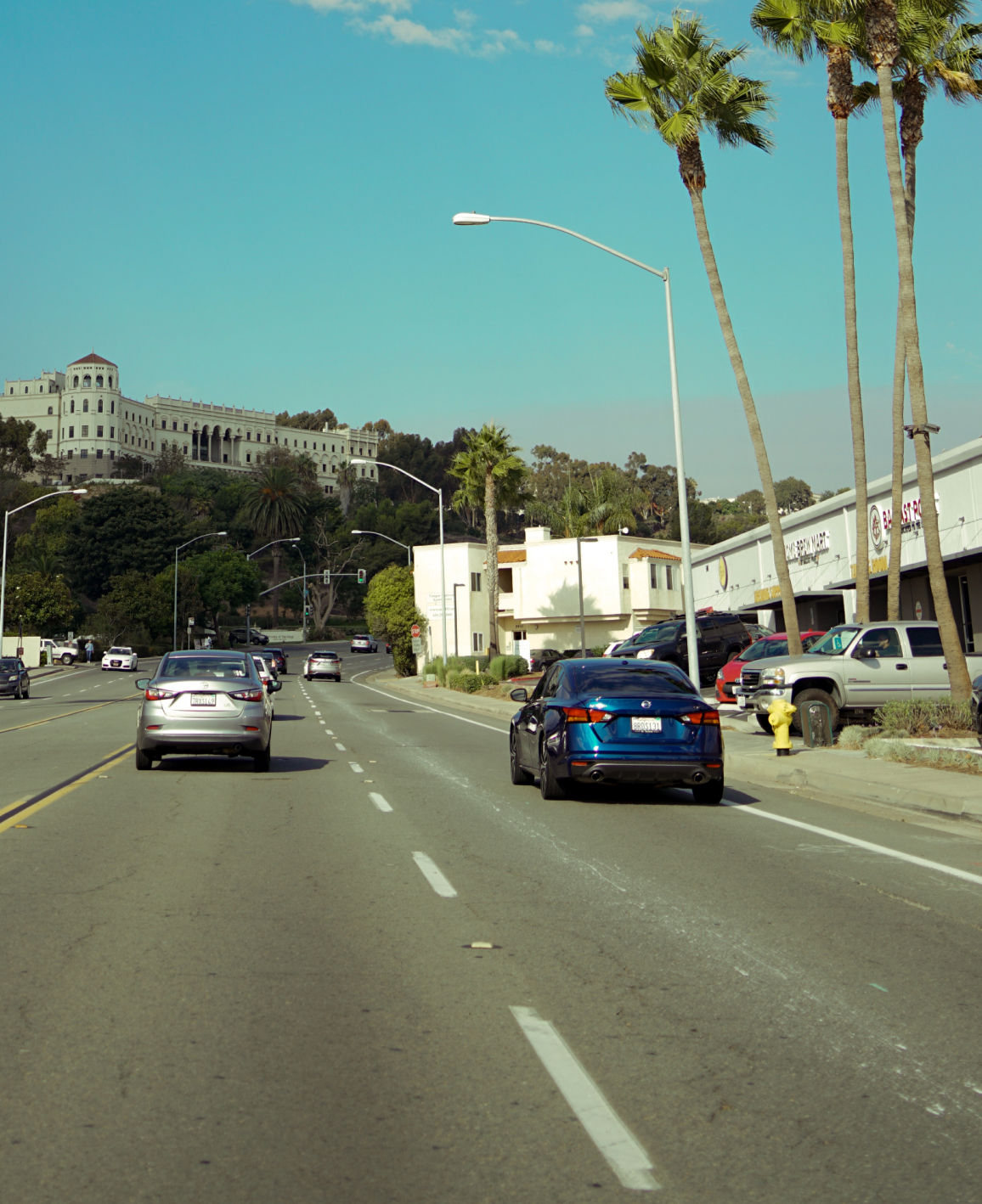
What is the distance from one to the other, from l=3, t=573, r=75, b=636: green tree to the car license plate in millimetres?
81311

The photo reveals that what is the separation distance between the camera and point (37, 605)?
89.6 meters

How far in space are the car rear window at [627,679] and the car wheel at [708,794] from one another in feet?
3.44

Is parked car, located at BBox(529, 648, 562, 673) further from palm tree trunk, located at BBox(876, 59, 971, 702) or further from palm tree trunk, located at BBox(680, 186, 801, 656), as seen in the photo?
palm tree trunk, located at BBox(876, 59, 971, 702)

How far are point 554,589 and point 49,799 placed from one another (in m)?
65.6

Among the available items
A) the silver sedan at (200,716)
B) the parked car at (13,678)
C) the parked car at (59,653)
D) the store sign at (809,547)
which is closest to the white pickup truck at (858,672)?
the silver sedan at (200,716)

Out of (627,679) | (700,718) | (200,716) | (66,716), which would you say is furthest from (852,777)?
(66,716)

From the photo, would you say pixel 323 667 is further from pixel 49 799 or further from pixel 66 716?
pixel 49 799

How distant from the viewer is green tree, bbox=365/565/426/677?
80.1 meters

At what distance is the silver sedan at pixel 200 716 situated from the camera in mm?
17234

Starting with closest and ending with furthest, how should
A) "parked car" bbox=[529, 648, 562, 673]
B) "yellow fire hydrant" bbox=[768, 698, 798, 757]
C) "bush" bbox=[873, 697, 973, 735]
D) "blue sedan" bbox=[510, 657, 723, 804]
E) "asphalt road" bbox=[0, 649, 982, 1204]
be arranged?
"asphalt road" bbox=[0, 649, 982, 1204] < "blue sedan" bbox=[510, 657, 723, 804] < "yellow fire hydrant" bbox=[768, 698, 798, 757] < "bush" bbox=[873, 697, 973, 735] < "parked car" bbox=[529, 648, 562, 673]

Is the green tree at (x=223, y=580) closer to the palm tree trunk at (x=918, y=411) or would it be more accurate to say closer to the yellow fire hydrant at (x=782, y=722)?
the palm tree trunk at (x=918, y=411)

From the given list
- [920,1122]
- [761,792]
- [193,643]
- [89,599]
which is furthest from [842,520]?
[89,599]

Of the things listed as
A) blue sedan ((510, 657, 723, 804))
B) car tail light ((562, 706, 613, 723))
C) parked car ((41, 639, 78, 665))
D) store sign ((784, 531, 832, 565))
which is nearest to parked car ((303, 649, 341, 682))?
parked car ((41, 639, 78, 665))

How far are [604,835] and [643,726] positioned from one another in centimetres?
223
